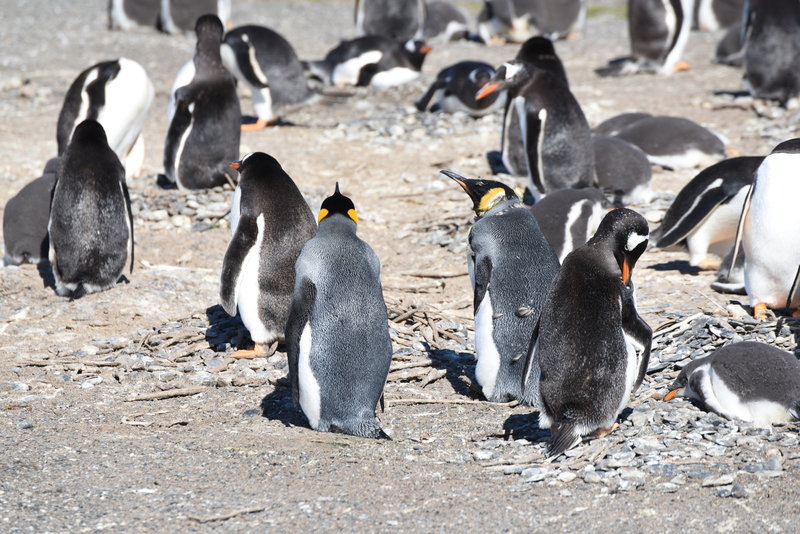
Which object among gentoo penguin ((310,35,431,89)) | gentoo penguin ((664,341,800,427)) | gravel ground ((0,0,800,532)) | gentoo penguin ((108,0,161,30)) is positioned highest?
A: gentoo penguin ((108,0,161,30))

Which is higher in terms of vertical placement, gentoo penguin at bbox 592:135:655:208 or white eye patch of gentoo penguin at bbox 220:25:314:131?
white eye patch of gentoo penguin at bbox 220:25:314:131

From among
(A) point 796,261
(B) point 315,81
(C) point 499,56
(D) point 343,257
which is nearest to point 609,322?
(D) point 343,257

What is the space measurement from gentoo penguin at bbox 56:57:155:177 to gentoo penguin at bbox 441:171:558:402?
4754mm

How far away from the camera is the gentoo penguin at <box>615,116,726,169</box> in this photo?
9047 millimetres

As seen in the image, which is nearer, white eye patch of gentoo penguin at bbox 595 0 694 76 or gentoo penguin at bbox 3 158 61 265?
gentoo penguin at bbox 3 158 61 265

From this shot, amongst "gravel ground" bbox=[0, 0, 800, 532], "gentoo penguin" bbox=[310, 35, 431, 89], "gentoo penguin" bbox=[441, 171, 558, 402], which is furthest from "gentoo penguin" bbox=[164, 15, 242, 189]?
"gentoo penguin" bbox=[310, 35, 431, 89]

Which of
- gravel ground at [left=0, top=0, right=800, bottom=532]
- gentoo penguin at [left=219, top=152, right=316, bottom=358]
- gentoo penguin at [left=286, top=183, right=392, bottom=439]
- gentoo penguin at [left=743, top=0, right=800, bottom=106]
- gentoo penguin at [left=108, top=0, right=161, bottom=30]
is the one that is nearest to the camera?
gravel ground at [left=0, top=0, right=800, bottom=532]

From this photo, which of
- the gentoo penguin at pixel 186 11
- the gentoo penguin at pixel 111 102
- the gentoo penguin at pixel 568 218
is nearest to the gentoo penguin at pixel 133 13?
the gentoo penguin at pixel 186 11

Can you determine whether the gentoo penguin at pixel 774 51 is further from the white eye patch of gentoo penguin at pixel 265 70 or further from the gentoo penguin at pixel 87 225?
the gentoo penguin at pixel 87 225

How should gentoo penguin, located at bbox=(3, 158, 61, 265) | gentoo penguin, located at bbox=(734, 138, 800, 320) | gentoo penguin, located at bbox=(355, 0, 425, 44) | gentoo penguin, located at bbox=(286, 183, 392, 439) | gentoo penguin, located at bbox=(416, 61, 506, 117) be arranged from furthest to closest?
1. gentoo penguin, located at bbox=(355, 0, 425, 44)
2. gentoo penguin, located at bbox=(416, 61, 506, 117)
3. gentoo penguin, located at bbox=(3, 158, 61, 265)
4. gentoo penguin, located at bbox=(734, 138, 800, 320)
5. gentoo penguin, located at bbox=(286, 183, 392, 439)

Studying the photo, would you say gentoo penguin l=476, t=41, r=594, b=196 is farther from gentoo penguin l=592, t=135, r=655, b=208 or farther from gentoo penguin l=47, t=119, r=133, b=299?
gentoo penguin l=47, t=119, r=133, b=299

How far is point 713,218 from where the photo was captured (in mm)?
6520

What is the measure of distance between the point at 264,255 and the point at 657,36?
9.18 m

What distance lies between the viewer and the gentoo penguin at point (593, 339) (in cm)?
401
